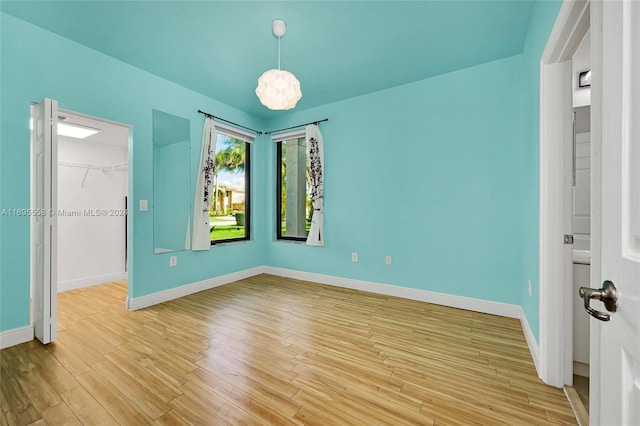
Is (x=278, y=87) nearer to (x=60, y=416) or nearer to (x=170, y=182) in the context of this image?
(x=170, y=182)

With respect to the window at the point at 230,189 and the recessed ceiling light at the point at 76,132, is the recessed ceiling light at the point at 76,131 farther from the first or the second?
the window at the point at 230,189

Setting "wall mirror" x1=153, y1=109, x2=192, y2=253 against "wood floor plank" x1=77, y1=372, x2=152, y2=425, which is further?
"wall mirror" x1=153, y1=109, x2=192, y2=253

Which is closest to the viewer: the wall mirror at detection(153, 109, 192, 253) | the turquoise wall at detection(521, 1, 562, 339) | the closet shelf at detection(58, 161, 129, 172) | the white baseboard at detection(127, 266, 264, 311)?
the turquoise wall at detection(521, 1, 562, 339)

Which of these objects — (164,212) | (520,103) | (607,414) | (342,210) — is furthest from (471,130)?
(164,212)

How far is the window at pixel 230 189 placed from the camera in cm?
380

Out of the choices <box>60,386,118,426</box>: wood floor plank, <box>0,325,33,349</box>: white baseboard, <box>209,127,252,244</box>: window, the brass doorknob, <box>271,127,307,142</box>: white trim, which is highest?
<box>271,127,307,142</box>: white trim

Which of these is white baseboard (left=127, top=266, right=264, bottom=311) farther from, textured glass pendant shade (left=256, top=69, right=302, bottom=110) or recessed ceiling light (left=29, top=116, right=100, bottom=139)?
textured glass pendant shade (left=256, top=69, right=302, bottom=110)

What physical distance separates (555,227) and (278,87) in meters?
2.08

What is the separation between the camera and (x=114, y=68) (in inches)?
103

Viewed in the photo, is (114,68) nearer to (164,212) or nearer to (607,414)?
(164,212)

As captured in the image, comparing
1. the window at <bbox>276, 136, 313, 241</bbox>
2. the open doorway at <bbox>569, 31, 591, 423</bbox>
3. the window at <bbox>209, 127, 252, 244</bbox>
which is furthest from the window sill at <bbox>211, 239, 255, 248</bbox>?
the open doorway at <bbox>569, 31, 591, 423</bbox>

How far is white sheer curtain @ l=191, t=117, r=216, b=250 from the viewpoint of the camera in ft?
11.0

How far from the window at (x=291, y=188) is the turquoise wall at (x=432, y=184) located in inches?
24.2

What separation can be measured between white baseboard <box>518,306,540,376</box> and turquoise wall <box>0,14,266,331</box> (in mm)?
3507
